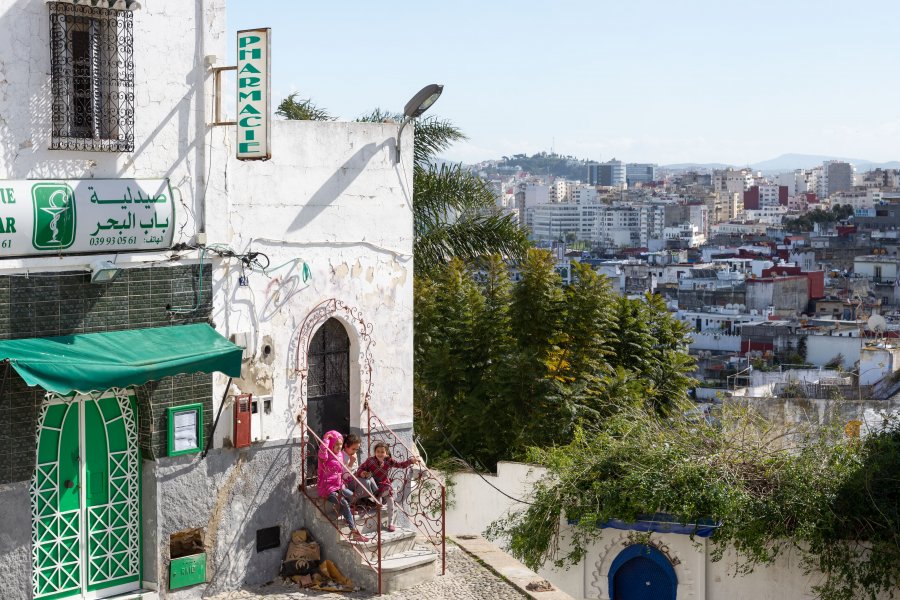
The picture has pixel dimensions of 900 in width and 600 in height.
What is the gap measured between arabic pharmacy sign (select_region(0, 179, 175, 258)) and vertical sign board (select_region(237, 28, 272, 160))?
809 mm

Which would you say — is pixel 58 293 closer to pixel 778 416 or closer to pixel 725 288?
pixel 778 416

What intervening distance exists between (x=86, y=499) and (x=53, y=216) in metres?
2.39

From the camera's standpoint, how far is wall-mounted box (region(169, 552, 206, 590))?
10.1 m

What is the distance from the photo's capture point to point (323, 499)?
10992 mm

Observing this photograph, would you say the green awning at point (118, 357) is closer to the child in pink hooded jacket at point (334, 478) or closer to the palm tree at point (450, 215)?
the child in pink hooded jacket at point (334, 478)

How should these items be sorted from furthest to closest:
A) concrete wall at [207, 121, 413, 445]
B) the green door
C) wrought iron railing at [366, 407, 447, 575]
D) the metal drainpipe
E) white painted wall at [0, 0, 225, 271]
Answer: wrought iron railing at [366, 407, 447, 575], concrete wall at [207, 121, 413, 445], the metal drainpipe, the green door, white painted wall at [0, 0, 225, 271]

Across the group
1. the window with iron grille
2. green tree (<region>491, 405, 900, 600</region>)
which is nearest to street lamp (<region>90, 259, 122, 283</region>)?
the window with iron grille


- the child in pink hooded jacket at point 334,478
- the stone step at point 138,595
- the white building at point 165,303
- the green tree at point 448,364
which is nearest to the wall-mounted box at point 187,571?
the white building at point 165,303

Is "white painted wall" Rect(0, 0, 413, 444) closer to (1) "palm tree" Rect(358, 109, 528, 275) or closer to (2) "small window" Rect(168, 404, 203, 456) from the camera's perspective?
(2) "small window" Rect(168, 404, 203, 456)

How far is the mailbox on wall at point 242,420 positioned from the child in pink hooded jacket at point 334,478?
0.73m

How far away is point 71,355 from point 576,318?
9377 mm

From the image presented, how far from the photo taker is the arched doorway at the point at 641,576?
1195 cm

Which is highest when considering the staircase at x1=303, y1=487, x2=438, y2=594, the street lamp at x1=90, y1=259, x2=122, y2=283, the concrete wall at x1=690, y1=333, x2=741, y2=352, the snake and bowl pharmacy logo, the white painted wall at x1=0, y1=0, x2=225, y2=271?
the white painted wall at x1=0, y1=0, x2=225, y2=271

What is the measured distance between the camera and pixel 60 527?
9.57m
